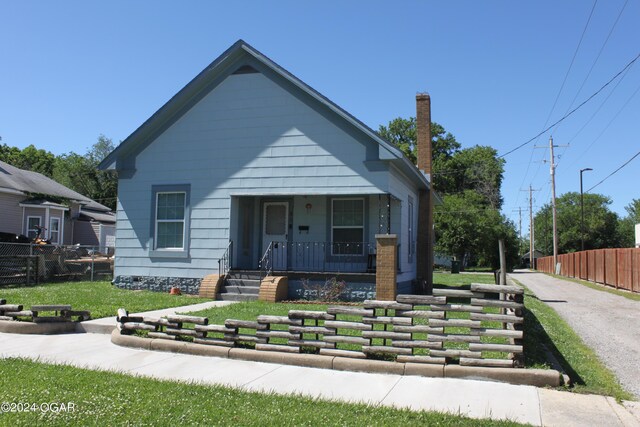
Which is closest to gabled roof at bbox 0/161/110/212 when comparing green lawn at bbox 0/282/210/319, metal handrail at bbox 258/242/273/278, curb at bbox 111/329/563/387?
green lawn at bbox 0/282/210/319

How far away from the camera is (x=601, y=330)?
37.4 feet

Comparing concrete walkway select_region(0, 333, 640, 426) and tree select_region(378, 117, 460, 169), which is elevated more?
tree select_region(378, 117, 460, 169)

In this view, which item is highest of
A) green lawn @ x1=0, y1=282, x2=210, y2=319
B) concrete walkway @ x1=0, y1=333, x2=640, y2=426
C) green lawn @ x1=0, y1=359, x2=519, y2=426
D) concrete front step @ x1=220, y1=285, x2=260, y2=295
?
concrete front step @ x1=220, y1=285, x2=260, y2=295

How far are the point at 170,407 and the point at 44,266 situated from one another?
15.4 metres

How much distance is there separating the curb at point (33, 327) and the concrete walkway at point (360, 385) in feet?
2.92

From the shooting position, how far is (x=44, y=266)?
60.1 ft

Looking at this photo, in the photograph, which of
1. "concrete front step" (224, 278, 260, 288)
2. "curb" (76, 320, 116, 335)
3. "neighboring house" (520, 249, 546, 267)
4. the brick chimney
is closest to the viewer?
Answer: "curb" (76, 320, 116, 335)

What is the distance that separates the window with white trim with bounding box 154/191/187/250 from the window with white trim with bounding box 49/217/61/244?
1736 centimetres

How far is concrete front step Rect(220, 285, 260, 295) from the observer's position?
47.5ft

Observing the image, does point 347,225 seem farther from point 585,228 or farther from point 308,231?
point 585,228

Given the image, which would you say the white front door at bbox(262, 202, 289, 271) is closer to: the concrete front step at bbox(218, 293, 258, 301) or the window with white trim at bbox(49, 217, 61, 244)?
the concrete front step at bbox(218, 293, 258, 301)

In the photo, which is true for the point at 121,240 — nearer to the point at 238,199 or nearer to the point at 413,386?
the point at 238,199

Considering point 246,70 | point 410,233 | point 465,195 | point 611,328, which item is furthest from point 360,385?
point 465,195

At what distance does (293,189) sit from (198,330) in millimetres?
6962
